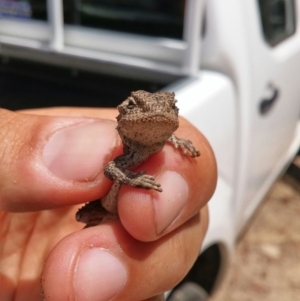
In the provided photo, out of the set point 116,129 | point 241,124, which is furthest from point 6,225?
point 241,124

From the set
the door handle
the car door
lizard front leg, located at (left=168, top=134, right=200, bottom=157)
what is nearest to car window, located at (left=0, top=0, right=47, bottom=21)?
the car door

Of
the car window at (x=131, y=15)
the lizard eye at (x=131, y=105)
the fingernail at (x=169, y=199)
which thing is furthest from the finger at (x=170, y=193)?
the car window at (x=131, y=15)

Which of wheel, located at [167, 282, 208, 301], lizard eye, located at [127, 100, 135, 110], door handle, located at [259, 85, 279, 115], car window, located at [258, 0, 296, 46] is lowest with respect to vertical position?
wheel, located at [167, 282, 208, 301]

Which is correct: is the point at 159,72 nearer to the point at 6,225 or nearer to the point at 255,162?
the point at 255,162

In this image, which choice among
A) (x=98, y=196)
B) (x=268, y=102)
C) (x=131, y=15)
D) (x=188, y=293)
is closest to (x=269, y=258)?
(x=188, y=293)

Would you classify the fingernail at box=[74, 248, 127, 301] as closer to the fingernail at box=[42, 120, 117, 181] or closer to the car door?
the fingernail at box=[42, 120, 117, 181]

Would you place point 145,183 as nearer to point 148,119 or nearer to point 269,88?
point 148,119
